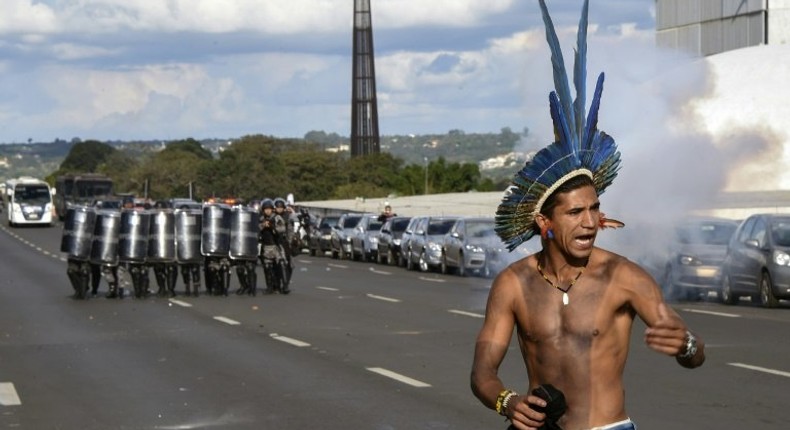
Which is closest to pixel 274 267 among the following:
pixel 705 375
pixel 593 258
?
pixel 705 375

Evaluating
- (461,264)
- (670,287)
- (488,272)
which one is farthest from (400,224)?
(670,287)

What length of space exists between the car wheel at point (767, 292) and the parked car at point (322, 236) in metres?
33.5

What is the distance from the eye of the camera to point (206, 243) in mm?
30141

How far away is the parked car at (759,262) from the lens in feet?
87.9

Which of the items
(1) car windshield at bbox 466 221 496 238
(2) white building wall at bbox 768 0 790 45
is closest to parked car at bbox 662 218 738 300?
(1) car windshield at bbox 466 221 496 238

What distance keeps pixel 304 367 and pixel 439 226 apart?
29.1 m

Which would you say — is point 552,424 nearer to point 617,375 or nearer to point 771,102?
point 617,375

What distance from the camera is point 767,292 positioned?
89.4 ft

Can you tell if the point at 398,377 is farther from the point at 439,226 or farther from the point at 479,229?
the point at 439,226

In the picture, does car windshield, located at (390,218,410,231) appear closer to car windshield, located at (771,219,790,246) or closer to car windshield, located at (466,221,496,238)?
car windshield, located at (466,221,496,238)

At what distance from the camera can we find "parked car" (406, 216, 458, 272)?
145ft

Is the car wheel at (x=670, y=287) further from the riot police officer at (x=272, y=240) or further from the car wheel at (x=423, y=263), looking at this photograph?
the car wheel at (x=423, y=263)

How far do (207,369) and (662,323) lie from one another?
1169 centimetres

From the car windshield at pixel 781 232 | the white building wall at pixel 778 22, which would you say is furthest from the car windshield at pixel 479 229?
the white building wall at pixel 778 22
